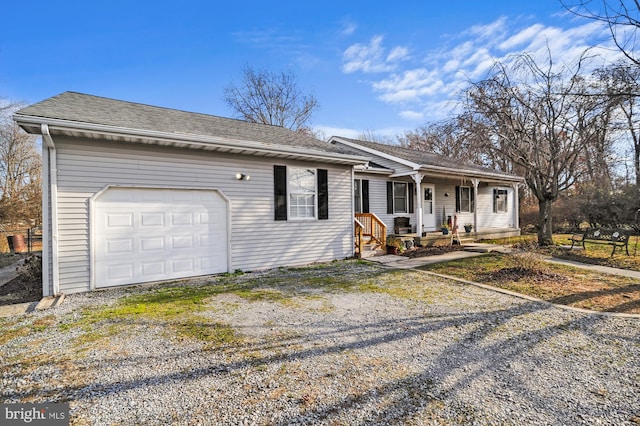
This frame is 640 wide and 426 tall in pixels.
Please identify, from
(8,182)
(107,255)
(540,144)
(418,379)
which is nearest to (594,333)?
(418,379)

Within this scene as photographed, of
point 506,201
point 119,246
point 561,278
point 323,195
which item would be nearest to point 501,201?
point 506,201

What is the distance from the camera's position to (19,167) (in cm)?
1939

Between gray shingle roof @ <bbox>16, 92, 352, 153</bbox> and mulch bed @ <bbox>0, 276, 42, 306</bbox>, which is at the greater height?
gray shingle roof @ <bbox>16, 92, 352, 153</bbox>

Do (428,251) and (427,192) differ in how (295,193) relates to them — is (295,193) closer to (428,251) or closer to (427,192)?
(428,251)

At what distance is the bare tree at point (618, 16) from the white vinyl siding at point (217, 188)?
624 cm

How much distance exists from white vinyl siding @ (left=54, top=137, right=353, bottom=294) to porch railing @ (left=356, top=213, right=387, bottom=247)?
1394mm

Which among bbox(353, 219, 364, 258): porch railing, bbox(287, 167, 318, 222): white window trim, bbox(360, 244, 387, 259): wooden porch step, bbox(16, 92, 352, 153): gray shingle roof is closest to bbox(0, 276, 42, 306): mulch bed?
bbox(16, 92, 352, 153): gray shingle roof

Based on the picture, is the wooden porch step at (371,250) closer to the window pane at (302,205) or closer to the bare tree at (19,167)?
the window pane at (302,205)

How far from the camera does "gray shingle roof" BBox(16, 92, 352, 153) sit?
5.89 meters

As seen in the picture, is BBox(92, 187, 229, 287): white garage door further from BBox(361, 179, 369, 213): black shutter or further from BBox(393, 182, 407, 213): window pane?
BBox(393, 182, 407, 213): window pane

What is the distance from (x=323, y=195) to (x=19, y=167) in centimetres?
2178

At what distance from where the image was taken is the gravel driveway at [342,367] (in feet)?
7.79

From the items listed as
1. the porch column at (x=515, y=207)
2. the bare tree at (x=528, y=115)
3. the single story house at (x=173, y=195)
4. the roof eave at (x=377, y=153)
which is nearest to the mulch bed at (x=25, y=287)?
the single story house at (x=173, y=195)

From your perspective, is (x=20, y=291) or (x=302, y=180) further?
(x=302, y=180)
